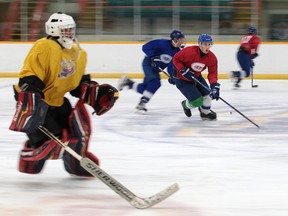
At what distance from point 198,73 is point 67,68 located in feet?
9.38

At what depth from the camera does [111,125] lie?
568cm

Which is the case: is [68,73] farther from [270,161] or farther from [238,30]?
[238,30]

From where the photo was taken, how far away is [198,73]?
5891mm

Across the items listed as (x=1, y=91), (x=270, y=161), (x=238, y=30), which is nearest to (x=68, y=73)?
(x=270, y=161)

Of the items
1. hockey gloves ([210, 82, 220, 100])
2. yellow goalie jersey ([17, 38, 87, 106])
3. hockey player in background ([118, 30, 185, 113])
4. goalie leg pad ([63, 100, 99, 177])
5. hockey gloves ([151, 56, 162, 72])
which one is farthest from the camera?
hockey gloves ([151, 56, 162, 72])

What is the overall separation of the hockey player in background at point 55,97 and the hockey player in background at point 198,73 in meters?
2.39

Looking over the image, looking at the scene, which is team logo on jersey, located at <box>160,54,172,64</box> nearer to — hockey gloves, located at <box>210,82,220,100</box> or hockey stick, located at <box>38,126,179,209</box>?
hockey gloves, located at <box>210,82,220,100</box>

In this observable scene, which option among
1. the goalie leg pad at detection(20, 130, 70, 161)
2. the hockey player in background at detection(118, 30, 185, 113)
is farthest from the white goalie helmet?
the hockey player in background at detection(118, 30, 185, 113)

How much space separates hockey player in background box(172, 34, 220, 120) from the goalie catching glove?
2.36 metres

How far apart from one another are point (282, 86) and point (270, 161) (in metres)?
5.47

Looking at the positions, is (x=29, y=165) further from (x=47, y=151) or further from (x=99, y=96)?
(x=99, y=96)

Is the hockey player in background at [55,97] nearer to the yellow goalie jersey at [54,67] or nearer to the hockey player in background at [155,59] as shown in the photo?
the yellow goalie jersey at [54,67]

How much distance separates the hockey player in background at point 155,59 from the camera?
21.0 feet

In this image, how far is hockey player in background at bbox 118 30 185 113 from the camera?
6.39m
